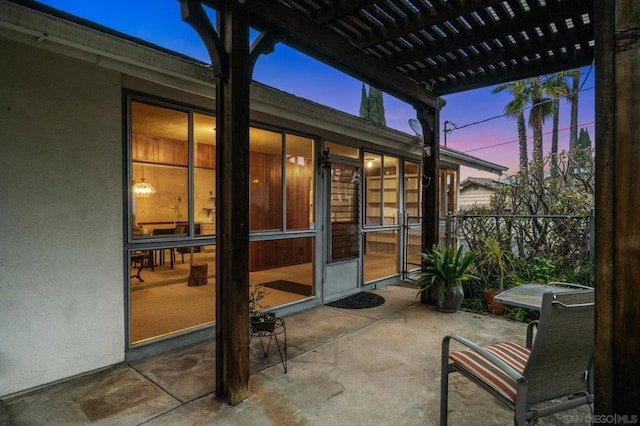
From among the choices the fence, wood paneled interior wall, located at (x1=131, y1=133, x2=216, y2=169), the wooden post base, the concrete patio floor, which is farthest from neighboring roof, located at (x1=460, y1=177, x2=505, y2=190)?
wood paneled interior wall, located at (x1=131, y1=133, x2=216, y2=169)

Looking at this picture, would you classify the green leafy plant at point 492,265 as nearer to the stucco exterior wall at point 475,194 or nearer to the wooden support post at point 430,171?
the wooden support post at point 430,171

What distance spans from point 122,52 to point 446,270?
14.9 feet

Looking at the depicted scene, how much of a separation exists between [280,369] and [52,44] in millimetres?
3111

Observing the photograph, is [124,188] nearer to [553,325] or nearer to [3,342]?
[3,342]

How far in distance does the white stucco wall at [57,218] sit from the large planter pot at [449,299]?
155 inches

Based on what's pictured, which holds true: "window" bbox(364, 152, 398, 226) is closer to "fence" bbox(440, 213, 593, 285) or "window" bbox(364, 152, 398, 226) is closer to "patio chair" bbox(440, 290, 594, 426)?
"fence" bbox(440, 213, 593, 285)

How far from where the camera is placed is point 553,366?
1.80m

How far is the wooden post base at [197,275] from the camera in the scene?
19.4 feet

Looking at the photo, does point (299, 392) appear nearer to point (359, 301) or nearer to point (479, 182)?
point (359, 301)

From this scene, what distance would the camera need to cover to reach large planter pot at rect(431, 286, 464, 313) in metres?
4.77

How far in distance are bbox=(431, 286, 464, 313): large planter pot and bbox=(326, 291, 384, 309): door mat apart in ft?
2.92

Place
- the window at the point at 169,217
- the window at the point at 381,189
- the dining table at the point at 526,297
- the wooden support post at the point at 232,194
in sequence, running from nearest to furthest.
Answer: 1. the wooden support post at the point at 232,194
2. the dining table at the point at 526,297
3. the window at the point at 169,217
4. the window at the point at 381,189

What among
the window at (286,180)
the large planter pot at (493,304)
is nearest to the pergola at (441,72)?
the large planter pot at (493,304)

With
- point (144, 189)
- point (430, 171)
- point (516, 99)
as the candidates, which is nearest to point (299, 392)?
point (144, 189)
